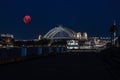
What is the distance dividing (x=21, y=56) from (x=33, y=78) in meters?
24.6

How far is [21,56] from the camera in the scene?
44281 millimetres

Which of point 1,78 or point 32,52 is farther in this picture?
point 32,52

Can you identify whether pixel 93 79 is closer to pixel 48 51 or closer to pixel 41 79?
pixel 41 79

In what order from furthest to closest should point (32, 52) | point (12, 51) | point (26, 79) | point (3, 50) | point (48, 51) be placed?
point (48, 51)
point (32, 52)
point (12, 51)
point (3, 50)
point (26, 79)

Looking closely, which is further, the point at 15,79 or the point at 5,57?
the point at 5,57

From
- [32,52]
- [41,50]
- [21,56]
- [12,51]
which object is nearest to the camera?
[12,51]

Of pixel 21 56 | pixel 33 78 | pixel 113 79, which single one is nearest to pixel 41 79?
pixel 33 78

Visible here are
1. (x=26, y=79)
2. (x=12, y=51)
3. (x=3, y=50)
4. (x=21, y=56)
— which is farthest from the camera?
(x=21, y=56)

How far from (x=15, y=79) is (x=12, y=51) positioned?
66.3 feet

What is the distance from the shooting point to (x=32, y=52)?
5319 cm

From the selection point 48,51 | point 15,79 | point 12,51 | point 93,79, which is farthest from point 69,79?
point 48,51

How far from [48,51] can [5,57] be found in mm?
32146

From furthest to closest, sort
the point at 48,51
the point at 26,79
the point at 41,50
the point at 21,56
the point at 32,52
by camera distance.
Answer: the point at 48,51 < the point at 41,50 < the point at 32,52 < the point at 21,56 < the point at 26,79

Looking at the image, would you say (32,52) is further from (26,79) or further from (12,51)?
(26,79)
